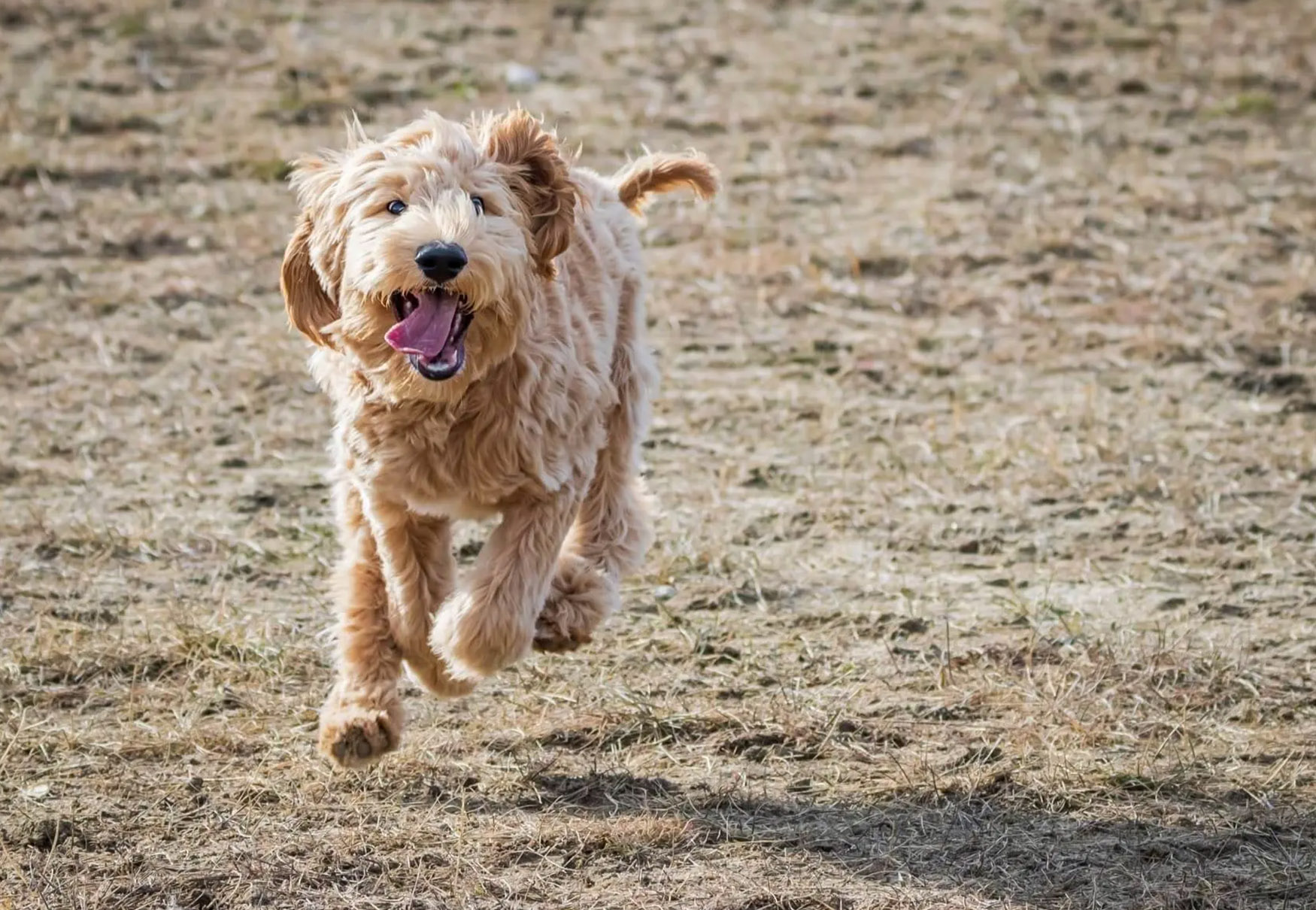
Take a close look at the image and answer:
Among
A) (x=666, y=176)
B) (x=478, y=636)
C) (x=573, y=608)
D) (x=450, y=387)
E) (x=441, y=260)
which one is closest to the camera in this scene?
(x=441, y=260)

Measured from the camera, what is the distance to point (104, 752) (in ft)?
17.6

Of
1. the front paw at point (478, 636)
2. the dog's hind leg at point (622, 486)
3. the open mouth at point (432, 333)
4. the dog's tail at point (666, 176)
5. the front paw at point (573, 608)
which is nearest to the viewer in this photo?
the open mouth at point (432, 333)

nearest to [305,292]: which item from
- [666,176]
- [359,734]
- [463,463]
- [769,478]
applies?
[463,463]

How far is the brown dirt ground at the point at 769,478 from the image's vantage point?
4.94m

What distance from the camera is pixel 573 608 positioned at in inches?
208

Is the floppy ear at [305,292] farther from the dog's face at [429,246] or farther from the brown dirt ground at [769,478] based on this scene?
the brown dirt ground at [769,478]

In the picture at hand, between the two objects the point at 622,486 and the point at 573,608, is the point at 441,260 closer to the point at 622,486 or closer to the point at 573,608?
the point at 573,608

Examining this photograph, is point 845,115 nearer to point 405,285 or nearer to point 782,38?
point 782,38

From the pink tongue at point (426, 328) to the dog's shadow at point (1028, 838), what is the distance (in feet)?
4.36

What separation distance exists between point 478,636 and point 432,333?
79 centimetres

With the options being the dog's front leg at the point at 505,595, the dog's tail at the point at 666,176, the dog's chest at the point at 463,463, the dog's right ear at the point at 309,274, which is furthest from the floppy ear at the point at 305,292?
the dog's tail at the point at 666,176

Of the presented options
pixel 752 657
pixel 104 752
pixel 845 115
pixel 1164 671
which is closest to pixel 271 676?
pixel 104 752

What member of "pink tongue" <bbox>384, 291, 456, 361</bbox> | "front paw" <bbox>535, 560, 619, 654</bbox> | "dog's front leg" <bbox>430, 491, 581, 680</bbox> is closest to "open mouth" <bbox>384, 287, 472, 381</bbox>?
"pink tongue" <bbox>384, 291, 456, 361</bbox>

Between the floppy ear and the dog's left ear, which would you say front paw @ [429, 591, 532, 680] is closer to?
the floppy ear
